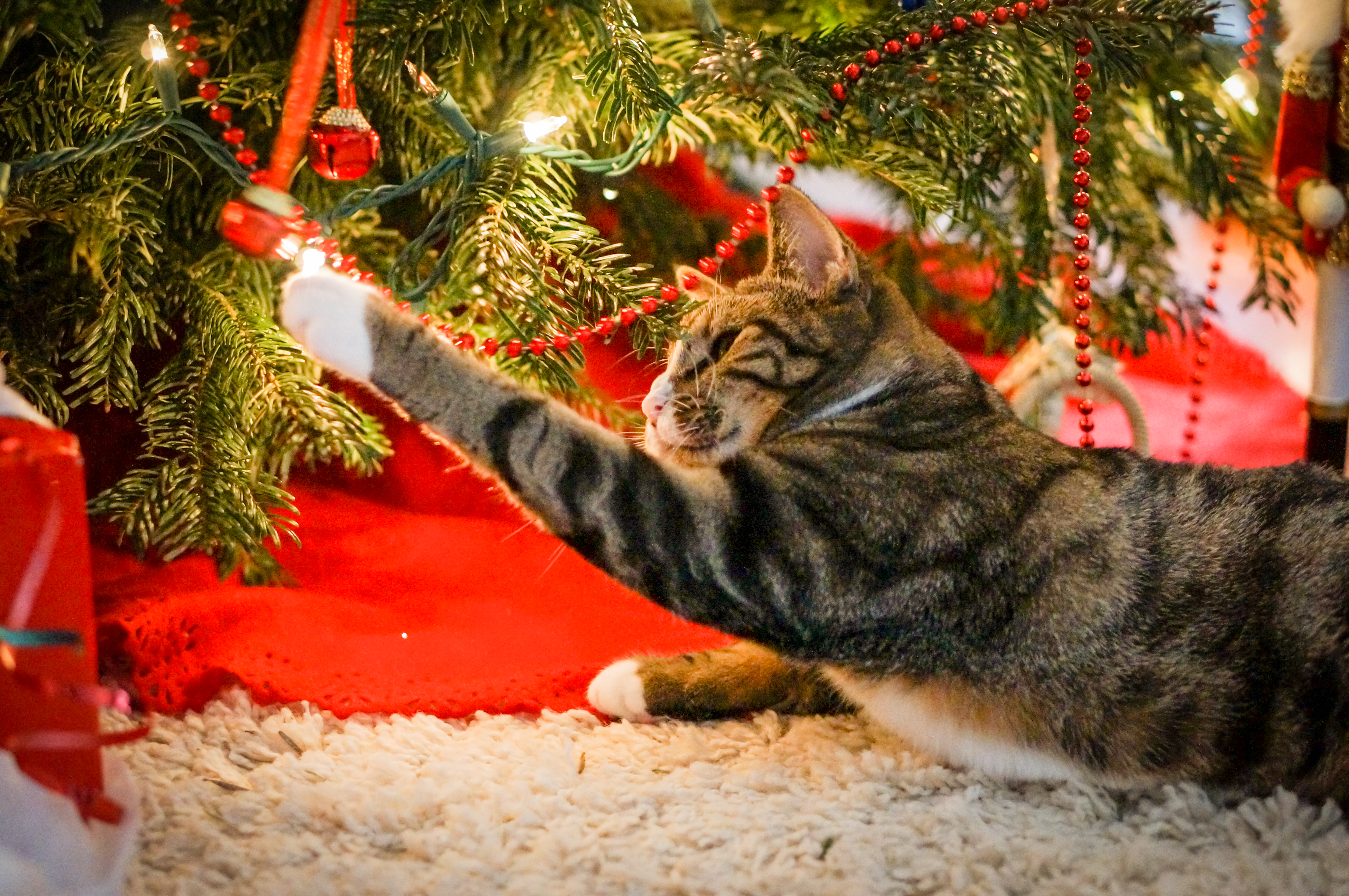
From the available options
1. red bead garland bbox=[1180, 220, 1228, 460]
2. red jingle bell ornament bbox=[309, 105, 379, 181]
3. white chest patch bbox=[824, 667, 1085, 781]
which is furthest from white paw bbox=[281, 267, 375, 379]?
red bead garland bbox=[1180, 220, 1228, 460]

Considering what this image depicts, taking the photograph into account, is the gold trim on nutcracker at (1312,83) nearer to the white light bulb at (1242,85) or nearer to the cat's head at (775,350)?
the white light bulb at (1242,85)

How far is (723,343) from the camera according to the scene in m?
0.99

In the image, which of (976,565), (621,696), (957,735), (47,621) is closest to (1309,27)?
(976,565)

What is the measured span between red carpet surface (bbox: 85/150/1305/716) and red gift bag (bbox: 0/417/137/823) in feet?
1.04

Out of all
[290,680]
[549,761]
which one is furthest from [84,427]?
[549,761]

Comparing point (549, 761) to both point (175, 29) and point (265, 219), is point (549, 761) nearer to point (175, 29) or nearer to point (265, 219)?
point (265, 219)

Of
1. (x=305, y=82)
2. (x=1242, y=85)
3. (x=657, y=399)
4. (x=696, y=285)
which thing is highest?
(x=1242, y=85)

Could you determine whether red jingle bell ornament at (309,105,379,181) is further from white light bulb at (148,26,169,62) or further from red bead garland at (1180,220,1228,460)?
red bead garland at (1180,220,1228,460)

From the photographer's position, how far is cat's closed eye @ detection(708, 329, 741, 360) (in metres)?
0.98

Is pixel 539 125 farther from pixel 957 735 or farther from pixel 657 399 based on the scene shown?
pixel 957 735

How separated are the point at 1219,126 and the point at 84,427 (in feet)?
4.02

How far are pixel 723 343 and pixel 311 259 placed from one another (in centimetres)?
37

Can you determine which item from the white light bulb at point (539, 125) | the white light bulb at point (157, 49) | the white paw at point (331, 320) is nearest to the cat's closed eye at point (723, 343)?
the white light bulb at point (539, 125)

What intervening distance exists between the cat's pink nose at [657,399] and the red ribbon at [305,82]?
35cm
